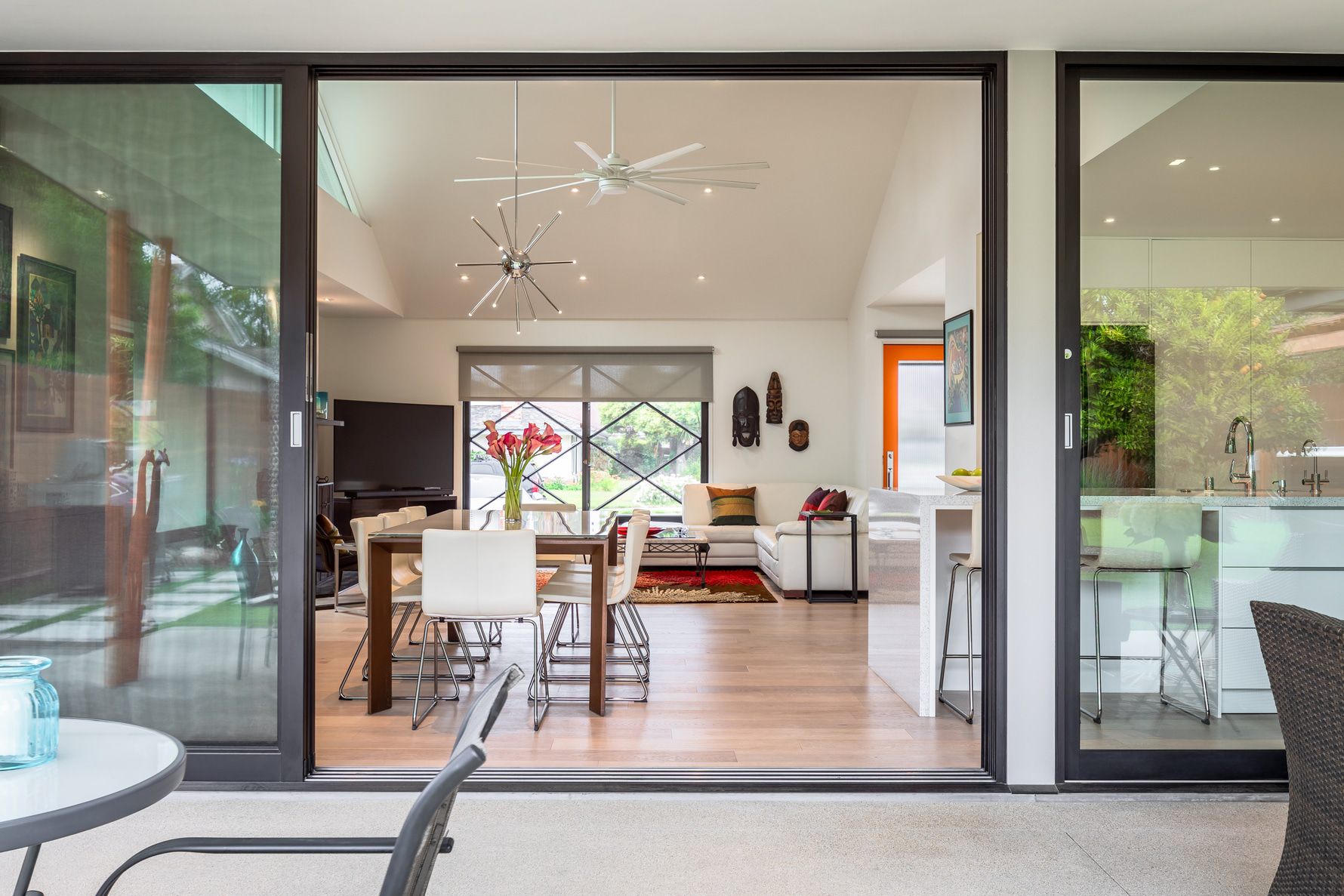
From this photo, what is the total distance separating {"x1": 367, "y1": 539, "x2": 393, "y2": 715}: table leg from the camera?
149 inches

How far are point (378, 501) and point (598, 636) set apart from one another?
5.01m

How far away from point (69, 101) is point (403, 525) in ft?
7.43

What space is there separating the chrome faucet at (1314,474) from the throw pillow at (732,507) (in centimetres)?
598

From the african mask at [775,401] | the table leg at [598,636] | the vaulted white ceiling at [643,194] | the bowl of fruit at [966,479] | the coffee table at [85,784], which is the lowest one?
the table leg at [598,636]

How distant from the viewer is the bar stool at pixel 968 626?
12.2ft

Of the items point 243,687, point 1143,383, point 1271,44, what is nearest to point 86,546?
point 243,687

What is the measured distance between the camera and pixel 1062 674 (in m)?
2.88

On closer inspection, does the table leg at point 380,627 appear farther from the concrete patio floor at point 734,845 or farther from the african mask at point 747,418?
the african mask at point 747,418

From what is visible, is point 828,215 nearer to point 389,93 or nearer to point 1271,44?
point 389,93

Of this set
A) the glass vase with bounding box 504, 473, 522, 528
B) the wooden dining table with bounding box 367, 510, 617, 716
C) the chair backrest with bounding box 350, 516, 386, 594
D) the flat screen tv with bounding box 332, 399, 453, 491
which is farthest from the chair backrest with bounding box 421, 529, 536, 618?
the flat screen tv with bounding box 332, 399, 453, 491

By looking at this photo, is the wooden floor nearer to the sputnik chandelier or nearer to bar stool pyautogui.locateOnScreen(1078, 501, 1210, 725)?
bar stool pyautogui.locateOnScreen(1078, 501, 1210, 725)

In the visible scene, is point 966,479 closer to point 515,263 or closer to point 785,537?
point 785,537

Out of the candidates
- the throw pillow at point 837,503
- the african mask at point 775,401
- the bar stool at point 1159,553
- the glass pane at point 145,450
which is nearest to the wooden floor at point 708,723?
the glass pane at point 145,450

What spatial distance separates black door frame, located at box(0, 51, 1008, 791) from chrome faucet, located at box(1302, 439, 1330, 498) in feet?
3.47
